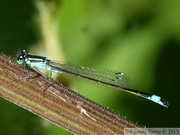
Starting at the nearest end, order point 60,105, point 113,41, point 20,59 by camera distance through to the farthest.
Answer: point 60,105 → point 20,59 → point 113,41

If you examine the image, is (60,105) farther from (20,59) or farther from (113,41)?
(113,41)

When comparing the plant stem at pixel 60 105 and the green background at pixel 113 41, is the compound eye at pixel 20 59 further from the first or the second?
the plant stem at pixel 60 105

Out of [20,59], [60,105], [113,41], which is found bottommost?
[60,105]

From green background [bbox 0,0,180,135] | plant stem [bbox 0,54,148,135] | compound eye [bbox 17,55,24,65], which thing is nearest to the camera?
plant stem [bbox 0,54,148,135]

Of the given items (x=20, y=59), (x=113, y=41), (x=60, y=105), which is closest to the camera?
(x=60, y=105)

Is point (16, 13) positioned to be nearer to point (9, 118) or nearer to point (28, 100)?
point (9, 118)

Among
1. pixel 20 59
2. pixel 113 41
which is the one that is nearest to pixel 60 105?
pixel 20 59

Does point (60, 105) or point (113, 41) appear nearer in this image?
point (60, 105)

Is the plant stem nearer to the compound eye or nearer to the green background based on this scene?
the compound eye

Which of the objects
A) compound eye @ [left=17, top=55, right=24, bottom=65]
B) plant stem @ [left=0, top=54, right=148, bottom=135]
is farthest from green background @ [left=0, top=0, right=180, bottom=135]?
plant stem @ [left=0, top=54, right=148, bottom=135]
